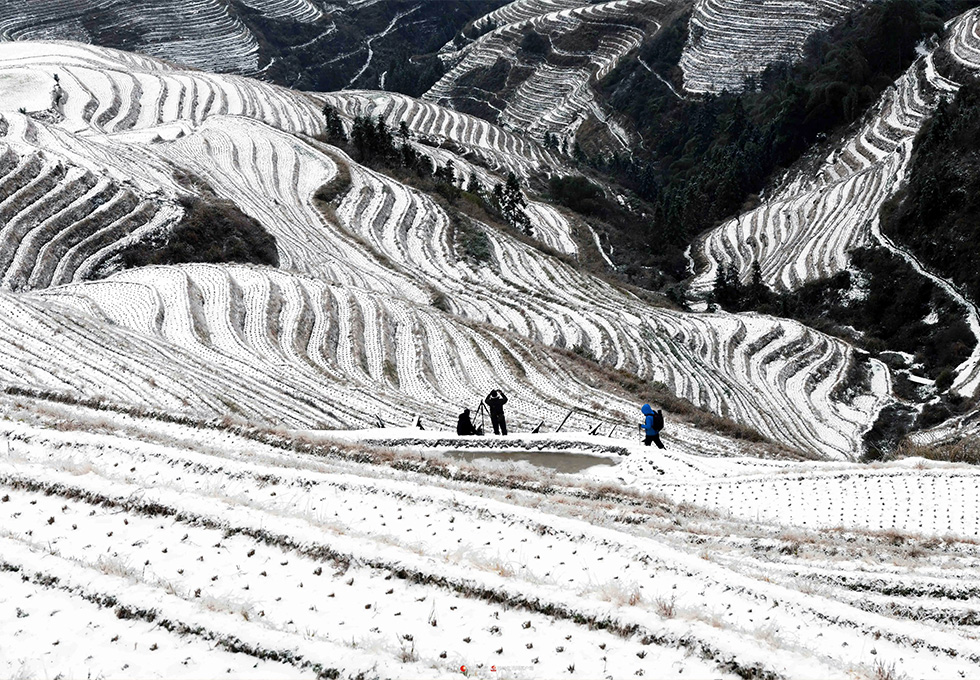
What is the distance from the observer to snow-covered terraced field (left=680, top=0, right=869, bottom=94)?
319 feet

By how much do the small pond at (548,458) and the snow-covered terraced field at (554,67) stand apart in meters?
96.7

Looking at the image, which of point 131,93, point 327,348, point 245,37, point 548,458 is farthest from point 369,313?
point 245,37

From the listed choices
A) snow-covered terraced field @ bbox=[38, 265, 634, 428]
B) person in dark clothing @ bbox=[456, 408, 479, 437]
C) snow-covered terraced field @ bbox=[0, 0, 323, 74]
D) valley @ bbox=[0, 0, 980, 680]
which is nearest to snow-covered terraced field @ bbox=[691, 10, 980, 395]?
valley @ bbox=[0, 0, 980, 680]

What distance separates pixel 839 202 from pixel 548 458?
2015 inches

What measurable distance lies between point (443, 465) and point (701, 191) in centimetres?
6588

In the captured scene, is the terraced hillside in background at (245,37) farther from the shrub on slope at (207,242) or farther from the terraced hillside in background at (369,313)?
the shrub on slope at (207,242)

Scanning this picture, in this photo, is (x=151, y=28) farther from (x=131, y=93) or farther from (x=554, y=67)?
(x=131, y=93)

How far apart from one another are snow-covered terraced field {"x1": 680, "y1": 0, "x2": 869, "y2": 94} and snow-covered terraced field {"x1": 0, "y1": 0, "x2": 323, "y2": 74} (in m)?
78.4

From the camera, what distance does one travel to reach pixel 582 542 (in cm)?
820

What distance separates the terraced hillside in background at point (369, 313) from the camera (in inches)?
790

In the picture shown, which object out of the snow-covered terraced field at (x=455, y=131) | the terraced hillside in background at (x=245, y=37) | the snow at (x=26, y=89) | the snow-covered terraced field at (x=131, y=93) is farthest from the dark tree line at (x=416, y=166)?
the terraced hillside in background at (x=245, y=37)

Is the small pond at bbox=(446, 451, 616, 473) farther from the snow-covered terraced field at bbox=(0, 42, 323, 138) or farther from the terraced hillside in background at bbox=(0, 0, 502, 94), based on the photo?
the terraced hillside in background at bbox=(0, 0, 502, 94)

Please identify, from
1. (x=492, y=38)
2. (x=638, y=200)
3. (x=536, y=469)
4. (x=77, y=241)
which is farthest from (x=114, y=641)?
(x=492, y=38)

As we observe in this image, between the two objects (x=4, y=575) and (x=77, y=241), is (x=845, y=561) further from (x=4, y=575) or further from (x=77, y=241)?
(x=77, y=241)
